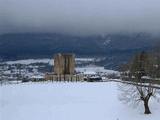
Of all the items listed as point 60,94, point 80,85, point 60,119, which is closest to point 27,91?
point 60,94

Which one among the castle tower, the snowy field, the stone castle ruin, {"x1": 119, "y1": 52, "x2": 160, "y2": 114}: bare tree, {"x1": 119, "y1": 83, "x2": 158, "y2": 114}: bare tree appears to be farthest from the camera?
the castle tower

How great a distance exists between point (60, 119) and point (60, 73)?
2423 inches

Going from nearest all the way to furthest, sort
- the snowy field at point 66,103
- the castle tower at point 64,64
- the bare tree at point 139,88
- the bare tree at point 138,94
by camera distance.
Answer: the snowy field at point 66,103
the bare tree at point 138,94
the bare tree at point 139,88
the castle tower at point 64,64

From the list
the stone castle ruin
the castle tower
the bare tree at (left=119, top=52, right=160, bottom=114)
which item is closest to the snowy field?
Answer: the bare tree at (left=119, top=52, right=160, bottom=114)

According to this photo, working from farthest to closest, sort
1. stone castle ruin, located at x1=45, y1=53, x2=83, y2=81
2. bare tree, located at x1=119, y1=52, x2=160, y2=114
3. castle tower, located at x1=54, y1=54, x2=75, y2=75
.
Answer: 1. castle tower, located at x1=54, y1=54, x2=75, y2=75
2. stone castle ruin, located at x1=45, y1=53, x2=83, y2=81
3. bare tree, located at x1=119, y1=52, x2=160, y2=114

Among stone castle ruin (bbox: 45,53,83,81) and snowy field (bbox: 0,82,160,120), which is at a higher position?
stone castle ruin (bbox: 45,53,83,81)

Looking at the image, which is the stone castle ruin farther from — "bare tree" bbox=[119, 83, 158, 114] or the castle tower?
"bare tree" bbox=[119, 83, 158, 114]

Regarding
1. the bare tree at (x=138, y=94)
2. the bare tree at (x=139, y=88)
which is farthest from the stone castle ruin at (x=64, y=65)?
the bare tree at (x=138, y=94)

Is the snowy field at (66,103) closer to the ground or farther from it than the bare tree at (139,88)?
closer to the ground

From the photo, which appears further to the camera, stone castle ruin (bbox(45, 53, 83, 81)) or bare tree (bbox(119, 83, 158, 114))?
stone castle ruin (bbox(45, 53, 83, 81))

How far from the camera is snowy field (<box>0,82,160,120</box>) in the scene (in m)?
50.0

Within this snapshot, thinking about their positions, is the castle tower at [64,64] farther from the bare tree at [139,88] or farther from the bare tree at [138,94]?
the bare tree at [138,94]

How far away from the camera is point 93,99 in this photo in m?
59.3

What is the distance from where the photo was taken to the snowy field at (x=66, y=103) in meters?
50.0
